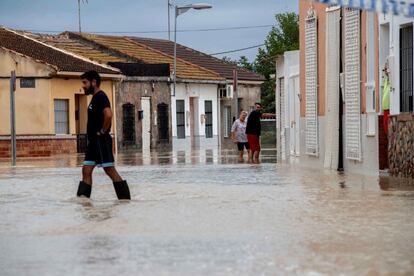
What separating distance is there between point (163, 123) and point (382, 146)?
1423 inches

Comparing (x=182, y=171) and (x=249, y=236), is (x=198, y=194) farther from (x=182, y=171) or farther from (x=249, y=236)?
(x=182, y=171)

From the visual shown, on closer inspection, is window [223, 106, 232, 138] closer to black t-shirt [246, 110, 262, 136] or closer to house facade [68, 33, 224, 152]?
house facade [68, 33, 224, 152]

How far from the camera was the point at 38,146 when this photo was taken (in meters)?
46.8

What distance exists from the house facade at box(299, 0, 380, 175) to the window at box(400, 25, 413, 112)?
50.1 inches

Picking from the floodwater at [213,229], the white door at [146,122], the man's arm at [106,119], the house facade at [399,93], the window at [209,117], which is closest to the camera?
the floodwater at [213,229]

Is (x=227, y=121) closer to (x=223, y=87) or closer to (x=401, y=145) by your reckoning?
(x=223, y=87)

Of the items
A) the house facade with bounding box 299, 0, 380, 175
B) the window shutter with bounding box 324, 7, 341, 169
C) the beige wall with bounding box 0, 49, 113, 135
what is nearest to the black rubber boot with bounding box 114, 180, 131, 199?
the house facade with bounding box 299, 0, 380, 175

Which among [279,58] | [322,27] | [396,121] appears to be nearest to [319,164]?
[322,27]

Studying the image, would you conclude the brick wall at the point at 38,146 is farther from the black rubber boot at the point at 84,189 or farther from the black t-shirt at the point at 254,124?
the black rubber boot at the point at 84,189

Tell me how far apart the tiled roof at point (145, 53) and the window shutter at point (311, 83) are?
30.5 meters

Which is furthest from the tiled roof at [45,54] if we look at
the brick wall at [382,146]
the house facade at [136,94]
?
the brick wall at [382,146]

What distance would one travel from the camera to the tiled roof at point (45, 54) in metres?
47.3

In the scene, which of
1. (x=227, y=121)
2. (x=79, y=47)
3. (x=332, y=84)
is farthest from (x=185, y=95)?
(x=332, y=84)

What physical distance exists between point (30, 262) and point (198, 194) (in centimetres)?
799
